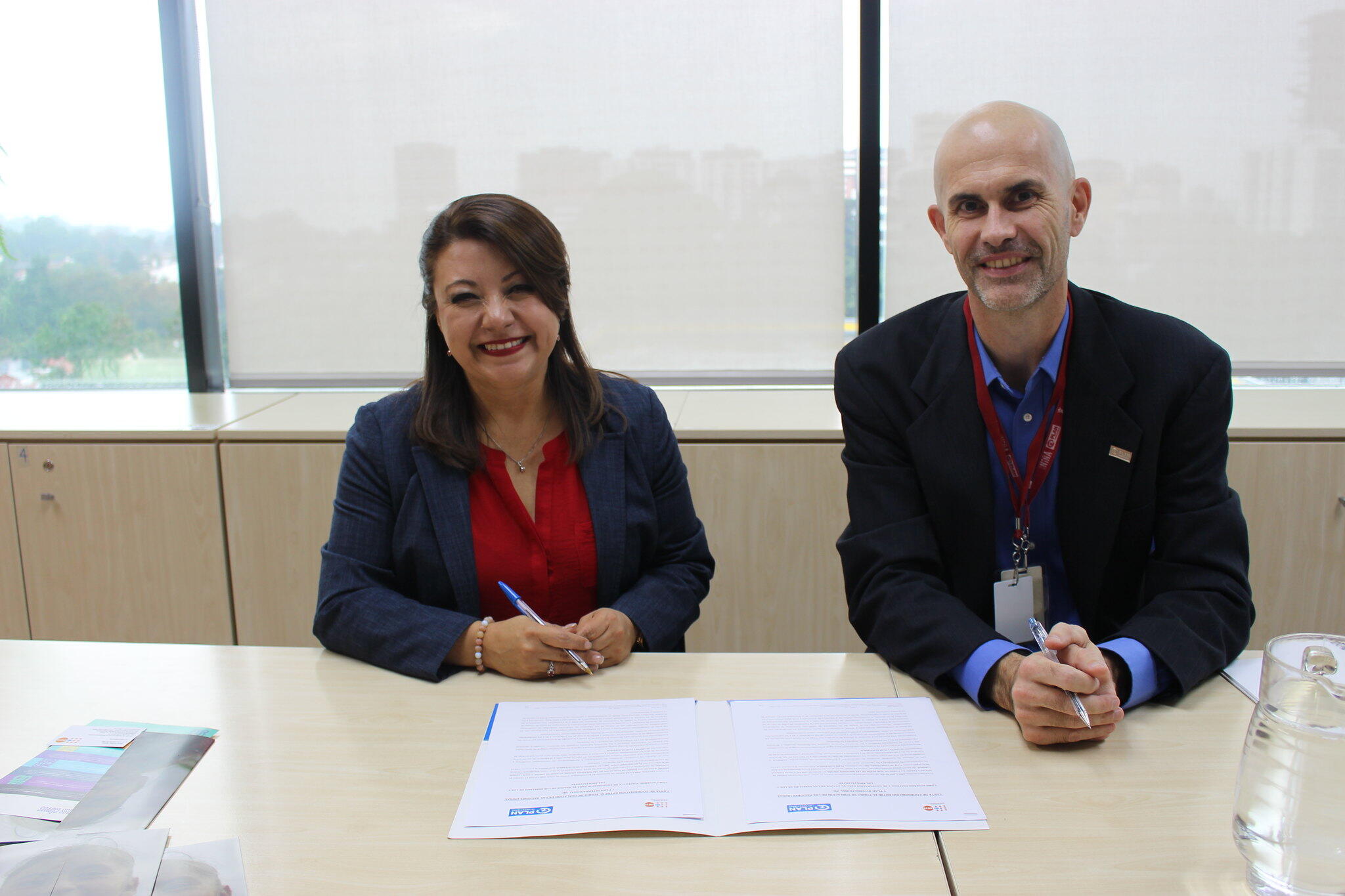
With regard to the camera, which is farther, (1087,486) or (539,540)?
(539,540)

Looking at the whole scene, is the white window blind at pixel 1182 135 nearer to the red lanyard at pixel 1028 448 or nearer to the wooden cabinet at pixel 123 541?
the red lanyard at pixel 1028 448

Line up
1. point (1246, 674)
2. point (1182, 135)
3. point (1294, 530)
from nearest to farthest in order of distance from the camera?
point (1246, 674)
point (1294, 530)
point (1182, 135)

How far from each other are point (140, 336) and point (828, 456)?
239 cm

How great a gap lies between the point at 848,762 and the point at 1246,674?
628 mm

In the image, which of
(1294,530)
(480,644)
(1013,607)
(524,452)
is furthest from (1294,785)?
(1294,530)

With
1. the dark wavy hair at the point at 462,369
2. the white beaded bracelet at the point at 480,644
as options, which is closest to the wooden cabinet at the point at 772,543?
the dark wavy hair at the point at 462,369

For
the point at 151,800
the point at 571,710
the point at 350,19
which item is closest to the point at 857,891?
the point at 571,710

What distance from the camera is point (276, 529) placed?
260cm

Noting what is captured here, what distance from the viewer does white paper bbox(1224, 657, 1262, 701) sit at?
126cm

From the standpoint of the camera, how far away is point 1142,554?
4.90ft

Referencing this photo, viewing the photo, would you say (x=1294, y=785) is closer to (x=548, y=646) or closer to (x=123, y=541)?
(x=548, y=646)

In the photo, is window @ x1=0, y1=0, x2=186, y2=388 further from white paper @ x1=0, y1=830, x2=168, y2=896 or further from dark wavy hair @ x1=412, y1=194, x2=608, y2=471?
white paper @ x1=0, y1=830, x2=168, y2=896

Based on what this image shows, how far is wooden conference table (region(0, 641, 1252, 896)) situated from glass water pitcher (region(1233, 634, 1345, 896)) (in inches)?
1.9

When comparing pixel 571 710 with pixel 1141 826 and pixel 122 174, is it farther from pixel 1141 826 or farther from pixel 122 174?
pixel 122 174
